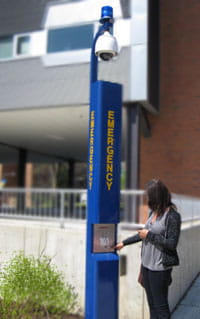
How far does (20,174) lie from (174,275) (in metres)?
12.6

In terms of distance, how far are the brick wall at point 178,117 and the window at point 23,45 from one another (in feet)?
12.3

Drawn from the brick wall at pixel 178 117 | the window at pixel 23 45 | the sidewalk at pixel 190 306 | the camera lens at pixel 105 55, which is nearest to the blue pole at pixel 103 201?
the camera lens at pixel 105 55

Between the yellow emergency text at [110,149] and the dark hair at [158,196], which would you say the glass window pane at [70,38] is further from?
the dark hair at [158,196]

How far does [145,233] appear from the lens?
10.1 feet

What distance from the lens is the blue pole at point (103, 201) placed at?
319cm

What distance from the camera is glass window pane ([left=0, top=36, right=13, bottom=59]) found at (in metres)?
9.20

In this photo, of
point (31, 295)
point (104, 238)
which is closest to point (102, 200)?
point (104, 238)

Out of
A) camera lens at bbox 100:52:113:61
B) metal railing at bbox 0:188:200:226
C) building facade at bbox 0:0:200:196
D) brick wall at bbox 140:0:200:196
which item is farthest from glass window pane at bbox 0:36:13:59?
camera lens at bbox 100:52:113:61

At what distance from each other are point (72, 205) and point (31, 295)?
10.6ft

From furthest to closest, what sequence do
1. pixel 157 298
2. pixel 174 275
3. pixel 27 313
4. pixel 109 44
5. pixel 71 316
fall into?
pixel 174 275
pixel 71 316
pixel 27 313
pixel 109 44
pixel 157 298

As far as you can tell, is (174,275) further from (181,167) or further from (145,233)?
(181,167)

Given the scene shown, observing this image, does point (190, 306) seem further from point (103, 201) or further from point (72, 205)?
point (72, 205)

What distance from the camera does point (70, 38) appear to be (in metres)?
8.41

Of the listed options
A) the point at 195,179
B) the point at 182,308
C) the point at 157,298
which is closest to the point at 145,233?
the point at 157,298
